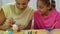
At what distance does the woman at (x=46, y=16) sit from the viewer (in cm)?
80

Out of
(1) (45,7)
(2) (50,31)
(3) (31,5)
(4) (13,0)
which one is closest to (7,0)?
(4) (13,0)

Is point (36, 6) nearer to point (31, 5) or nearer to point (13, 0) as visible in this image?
point (31, 5)

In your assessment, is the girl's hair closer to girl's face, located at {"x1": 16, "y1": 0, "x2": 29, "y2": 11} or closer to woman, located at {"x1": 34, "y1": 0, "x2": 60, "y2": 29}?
woman, located at {"x1": 34, "y1": 0, "x2": 60, "y2": 29}

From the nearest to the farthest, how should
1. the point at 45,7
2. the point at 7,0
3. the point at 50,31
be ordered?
the point at 50,31 < the point at 45,7 < the point at 7,0

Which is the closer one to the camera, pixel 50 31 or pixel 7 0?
pixel 50 31

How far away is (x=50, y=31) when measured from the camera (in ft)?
2.27

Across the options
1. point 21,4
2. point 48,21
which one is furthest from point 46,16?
point 21,4

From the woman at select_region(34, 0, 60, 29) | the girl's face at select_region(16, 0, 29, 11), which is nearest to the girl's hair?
the woman at select_region(34, 0, 60, 29)

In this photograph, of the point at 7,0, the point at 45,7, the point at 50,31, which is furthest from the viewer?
the point at 7,0

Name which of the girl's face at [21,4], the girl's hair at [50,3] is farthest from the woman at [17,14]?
the girl's hair at [50,3]

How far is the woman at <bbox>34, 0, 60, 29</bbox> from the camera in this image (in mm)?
803

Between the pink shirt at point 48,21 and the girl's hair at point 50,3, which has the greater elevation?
the girl's hair at point 50,3

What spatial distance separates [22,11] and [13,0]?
10 cm

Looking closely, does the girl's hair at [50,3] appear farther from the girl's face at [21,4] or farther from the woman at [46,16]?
the girl's face at [21,4]
